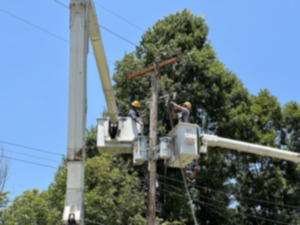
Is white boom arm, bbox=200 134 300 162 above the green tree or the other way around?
the other way around

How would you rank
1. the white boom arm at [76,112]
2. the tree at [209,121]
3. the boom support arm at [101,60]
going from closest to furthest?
1. the white boom arm at [76,112]
2. the boom support arm at [101,60]
3. the tree at [209,121]

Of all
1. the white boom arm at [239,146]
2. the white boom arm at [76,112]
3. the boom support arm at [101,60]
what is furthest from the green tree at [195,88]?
the white boom arm at [76,112]

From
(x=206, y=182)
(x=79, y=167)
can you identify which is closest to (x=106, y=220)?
(x=206, y=182)

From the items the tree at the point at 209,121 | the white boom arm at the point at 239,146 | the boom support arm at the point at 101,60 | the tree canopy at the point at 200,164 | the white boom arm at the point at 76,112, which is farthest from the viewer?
the tree at the point at 209,121

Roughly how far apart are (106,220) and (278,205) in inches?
393

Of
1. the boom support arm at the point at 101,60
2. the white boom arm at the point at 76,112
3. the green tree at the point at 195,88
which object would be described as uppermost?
the green tree at the point at 195,88

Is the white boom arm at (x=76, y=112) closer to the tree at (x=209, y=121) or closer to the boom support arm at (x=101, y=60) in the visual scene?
the boom support arm at (x=101, y=60)

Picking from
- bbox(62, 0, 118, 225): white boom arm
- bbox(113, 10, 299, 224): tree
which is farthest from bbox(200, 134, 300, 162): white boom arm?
bbox(113, 10, 299, 224): tree

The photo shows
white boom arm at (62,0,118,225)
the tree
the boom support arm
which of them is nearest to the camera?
white boom arm at (62,0,118,225)

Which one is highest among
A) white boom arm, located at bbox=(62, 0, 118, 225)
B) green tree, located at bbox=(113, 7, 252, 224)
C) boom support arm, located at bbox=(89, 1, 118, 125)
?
green tree, located at bbox=(113, 7, 252, 224)

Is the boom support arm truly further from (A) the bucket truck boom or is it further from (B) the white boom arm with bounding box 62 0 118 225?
(B) the white boom arm with bounding box 62 0 118 225

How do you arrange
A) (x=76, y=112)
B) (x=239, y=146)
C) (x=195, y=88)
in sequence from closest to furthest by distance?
(x=76, y=112), (x=239, y=146), (x=195, y=88)

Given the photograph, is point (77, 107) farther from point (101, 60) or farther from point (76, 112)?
point (101, 60)

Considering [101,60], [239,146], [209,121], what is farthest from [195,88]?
[101,60]
